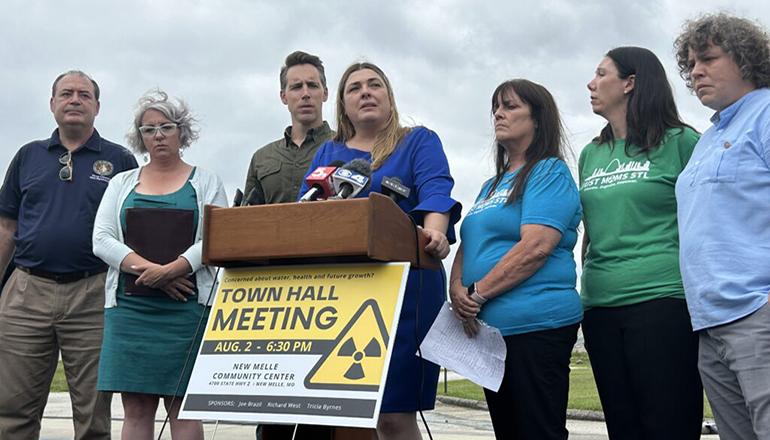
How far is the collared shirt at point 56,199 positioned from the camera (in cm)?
518

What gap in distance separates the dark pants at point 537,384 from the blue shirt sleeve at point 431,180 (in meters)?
0.54

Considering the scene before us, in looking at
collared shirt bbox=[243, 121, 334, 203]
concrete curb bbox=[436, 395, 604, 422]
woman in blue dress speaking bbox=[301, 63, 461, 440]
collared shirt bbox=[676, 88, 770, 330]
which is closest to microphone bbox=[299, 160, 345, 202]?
woman in blue dress speaking bbox=[301, 63, 461, 440]

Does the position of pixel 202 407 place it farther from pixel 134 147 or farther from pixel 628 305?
pixel 134 147

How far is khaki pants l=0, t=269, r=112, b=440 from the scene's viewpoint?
513cm

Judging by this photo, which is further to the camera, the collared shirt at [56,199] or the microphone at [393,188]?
the collared shirt at [56,199]

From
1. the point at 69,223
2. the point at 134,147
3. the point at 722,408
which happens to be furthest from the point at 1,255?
the point at 722,408

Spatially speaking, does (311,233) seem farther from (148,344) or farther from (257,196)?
(148,344)

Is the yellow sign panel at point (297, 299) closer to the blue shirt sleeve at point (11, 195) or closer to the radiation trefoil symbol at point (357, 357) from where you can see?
the radiation trefoil symbol at point (357, 357)

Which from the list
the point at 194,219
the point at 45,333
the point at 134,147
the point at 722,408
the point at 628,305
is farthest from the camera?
the point at 45,333

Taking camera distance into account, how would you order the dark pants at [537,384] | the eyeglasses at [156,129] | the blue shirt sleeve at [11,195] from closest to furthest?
the dark pants at [537,384]
the eyeglasses at [156,129]
the blue shirt sleeve at [11,195]

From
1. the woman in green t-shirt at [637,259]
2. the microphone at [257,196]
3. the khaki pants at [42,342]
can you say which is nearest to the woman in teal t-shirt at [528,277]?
the woman in green t-shirt at [637,259]

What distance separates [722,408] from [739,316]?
39cm

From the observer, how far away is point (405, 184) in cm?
374

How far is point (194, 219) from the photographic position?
4.54m
